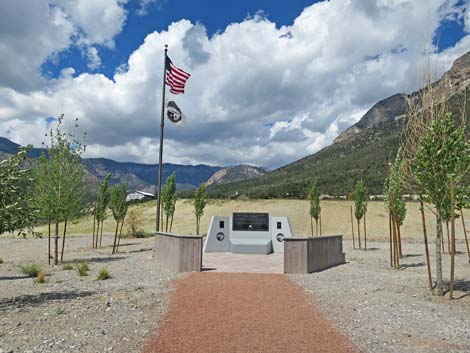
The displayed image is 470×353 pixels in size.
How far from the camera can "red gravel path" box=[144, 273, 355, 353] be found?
5.91 metres

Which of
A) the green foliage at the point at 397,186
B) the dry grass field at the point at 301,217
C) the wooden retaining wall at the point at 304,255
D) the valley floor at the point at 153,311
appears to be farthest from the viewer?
the dry grass field at the point at 301,217

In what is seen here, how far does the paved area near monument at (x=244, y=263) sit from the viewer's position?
1426cm

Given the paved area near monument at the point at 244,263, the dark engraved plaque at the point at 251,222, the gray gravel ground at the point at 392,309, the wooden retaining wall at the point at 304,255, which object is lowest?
the gray gravel ground at the point at 392,309

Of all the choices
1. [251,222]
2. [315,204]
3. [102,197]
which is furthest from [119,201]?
[315,204]

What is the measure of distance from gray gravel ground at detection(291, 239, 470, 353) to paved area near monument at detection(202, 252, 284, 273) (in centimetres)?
184

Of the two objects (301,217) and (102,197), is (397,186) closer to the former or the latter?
(102,197)

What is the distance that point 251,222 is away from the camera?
2114 centimetres

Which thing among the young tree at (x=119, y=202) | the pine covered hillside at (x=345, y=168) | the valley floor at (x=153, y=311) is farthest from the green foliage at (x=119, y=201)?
the pine covered hillside at (x=345, y=168)

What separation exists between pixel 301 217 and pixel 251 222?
76.7 ft

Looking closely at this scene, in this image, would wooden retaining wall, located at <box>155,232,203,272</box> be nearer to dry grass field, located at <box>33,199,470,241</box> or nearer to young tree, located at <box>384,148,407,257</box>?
young tree, located at <box>384,148,407,257</box>

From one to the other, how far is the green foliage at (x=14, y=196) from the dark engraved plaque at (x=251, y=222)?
1296 centimetres

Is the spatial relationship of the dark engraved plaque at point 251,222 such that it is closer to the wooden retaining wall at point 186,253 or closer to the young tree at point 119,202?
the young tree at point 119,202

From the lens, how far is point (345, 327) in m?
7.02

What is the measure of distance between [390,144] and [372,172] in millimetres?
12031
